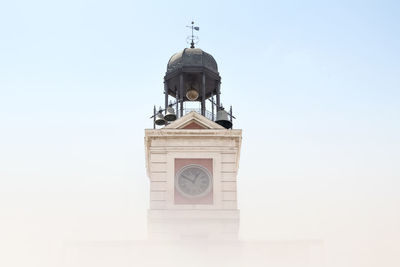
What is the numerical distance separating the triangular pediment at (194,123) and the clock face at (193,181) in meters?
1.99

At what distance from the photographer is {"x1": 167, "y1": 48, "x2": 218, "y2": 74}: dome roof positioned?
36750 mm

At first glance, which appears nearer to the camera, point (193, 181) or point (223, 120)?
point (193, 181)

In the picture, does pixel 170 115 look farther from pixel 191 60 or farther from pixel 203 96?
pixel 191 60

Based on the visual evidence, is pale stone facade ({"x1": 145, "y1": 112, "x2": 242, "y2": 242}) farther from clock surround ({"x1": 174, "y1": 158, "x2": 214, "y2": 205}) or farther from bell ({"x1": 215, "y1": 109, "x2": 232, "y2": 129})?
bell ({"x1": 215, "y1": 109, "x2": 232, "y2": 129})

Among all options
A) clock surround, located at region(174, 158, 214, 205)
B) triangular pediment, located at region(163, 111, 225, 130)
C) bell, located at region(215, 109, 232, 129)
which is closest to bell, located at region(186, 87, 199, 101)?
bell, located at region(215, 109, 232, 129)

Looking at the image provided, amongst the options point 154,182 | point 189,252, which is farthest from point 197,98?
point 189,252

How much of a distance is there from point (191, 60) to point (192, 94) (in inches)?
84.8

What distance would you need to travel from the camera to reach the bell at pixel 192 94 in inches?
1507

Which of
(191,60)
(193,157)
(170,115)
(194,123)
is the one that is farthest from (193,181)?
(191,60)

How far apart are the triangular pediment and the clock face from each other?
1.99 m

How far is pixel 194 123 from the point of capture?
34812 mm

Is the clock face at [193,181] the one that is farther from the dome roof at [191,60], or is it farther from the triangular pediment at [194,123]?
the dome roof at [191,60]

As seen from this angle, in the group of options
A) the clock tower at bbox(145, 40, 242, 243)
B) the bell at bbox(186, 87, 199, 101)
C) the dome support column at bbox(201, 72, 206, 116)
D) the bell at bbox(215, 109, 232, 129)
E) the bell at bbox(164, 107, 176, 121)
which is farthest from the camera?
the bell at bbox(186, 87, 199, 101)

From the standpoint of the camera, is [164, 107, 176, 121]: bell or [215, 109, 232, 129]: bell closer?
[164, 107, 176, 121]: bell
